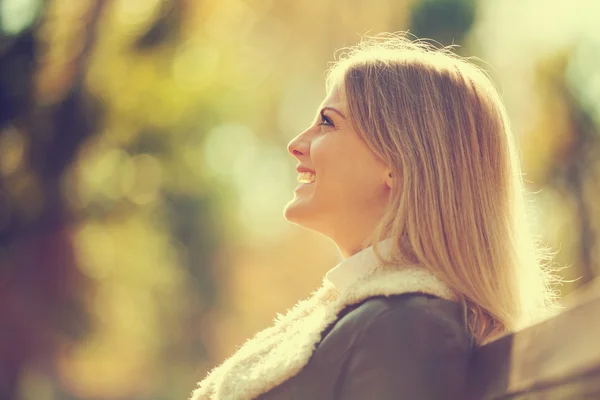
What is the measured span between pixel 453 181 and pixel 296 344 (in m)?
0.57

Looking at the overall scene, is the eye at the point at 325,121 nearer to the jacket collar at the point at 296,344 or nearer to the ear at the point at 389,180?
the ear at the point at 389,180

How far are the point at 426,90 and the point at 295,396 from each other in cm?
88

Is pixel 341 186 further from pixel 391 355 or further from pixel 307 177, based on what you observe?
pixel 391 355

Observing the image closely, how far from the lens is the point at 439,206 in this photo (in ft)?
6.81

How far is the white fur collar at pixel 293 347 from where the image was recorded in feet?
6.19

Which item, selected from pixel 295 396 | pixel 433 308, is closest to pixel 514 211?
pixel 433 308

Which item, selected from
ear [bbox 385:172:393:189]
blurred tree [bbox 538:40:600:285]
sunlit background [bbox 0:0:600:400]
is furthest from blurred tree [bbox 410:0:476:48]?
ear [bbox 385:172:393:189]

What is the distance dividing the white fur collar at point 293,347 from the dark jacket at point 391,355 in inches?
0.8

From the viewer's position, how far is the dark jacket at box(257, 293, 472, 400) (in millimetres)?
1651

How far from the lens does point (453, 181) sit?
6.91ft

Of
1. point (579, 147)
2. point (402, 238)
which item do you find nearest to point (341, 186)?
point (402, 238)

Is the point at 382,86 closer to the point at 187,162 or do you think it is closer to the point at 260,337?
the point at 260,337

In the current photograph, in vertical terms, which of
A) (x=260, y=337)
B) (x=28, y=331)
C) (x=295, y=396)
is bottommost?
(x=295, y=396)

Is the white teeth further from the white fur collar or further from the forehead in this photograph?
the white fur collar
